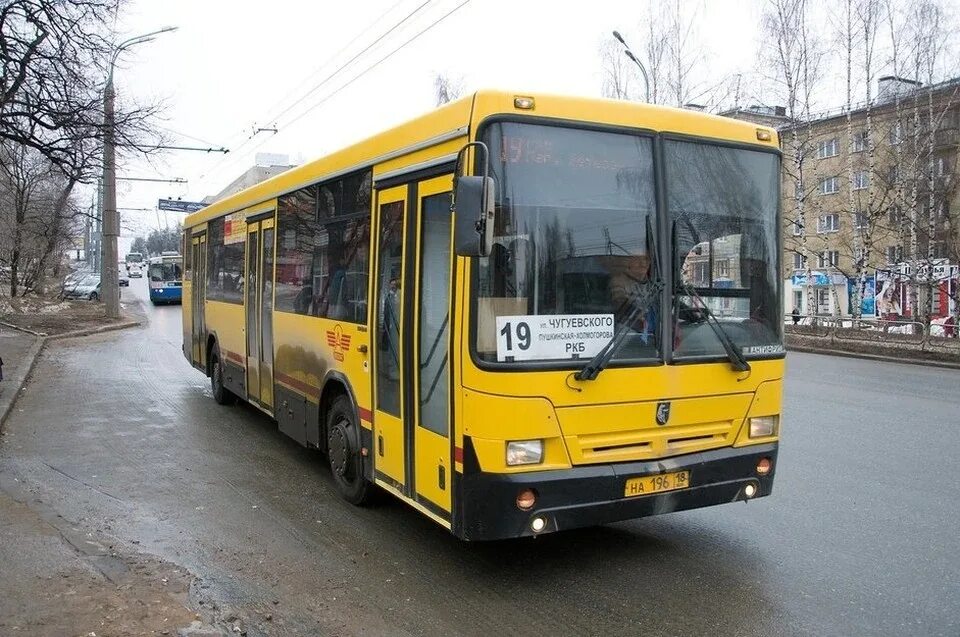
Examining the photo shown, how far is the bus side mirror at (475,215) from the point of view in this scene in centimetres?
404

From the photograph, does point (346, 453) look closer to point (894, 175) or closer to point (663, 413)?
point (663, 413)

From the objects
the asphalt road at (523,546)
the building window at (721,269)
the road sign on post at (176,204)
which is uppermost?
the road sign on post at (176,204)

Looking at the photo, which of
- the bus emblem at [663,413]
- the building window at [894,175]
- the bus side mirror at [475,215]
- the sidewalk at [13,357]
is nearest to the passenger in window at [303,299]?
the bus side mirror at [475,215]

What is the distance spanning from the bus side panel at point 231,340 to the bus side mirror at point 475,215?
5.93 meters

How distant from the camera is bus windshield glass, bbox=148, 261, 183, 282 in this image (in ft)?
143

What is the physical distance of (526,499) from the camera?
434 cm

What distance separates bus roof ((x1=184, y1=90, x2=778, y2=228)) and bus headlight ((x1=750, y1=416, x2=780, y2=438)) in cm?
181

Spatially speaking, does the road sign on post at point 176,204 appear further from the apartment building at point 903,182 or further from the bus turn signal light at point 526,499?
the bus turn signal light at point 526,499

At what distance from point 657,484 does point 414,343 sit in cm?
175

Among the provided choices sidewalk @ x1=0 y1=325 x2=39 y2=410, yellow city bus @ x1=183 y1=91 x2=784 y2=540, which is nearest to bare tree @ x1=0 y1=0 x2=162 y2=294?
sidewalk @ x1=0 y1=325 x2=39 y2=410

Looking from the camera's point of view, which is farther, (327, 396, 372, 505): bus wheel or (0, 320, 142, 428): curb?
(0, 320, 142, 428): curb

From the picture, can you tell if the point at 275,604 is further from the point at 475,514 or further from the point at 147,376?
the point at 147,376

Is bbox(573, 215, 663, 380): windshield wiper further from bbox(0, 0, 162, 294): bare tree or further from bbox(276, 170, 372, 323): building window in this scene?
bbox(0, 0, 162, 294): bare tree

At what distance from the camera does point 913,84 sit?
85.8ft
